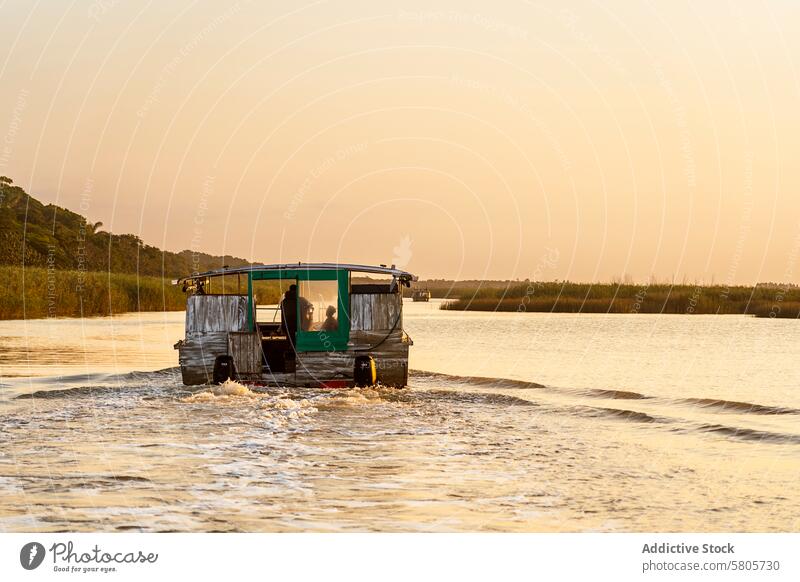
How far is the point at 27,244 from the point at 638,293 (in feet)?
184

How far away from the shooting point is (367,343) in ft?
82.4

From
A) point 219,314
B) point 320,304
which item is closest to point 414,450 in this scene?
point 320,304

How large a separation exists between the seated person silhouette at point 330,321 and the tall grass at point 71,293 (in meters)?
28.8

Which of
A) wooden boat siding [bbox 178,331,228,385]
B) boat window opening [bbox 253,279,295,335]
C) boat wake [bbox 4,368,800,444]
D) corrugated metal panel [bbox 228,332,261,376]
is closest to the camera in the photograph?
boat wake [bbox 4,368,800,444]

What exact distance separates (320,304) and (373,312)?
4.45ft

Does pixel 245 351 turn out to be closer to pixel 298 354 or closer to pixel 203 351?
pixel 203 351

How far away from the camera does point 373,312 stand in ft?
83.1

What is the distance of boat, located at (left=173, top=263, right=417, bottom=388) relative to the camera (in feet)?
81.7

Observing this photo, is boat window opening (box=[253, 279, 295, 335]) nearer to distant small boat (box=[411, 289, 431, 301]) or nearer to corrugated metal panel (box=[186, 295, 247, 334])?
corrugated metal panel (box=[186, 295, 247, 334])

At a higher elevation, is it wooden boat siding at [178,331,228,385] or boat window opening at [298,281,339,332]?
boat window opening at [298,281,339,332]

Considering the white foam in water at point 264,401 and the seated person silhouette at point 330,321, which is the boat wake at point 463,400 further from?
the seated person silhouette at point 330,321

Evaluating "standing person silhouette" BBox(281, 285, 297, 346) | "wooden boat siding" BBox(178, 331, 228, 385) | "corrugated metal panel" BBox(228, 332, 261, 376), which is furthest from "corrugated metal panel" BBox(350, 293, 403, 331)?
"wooden boat siding" BBox(178, 331, 228, 385)
